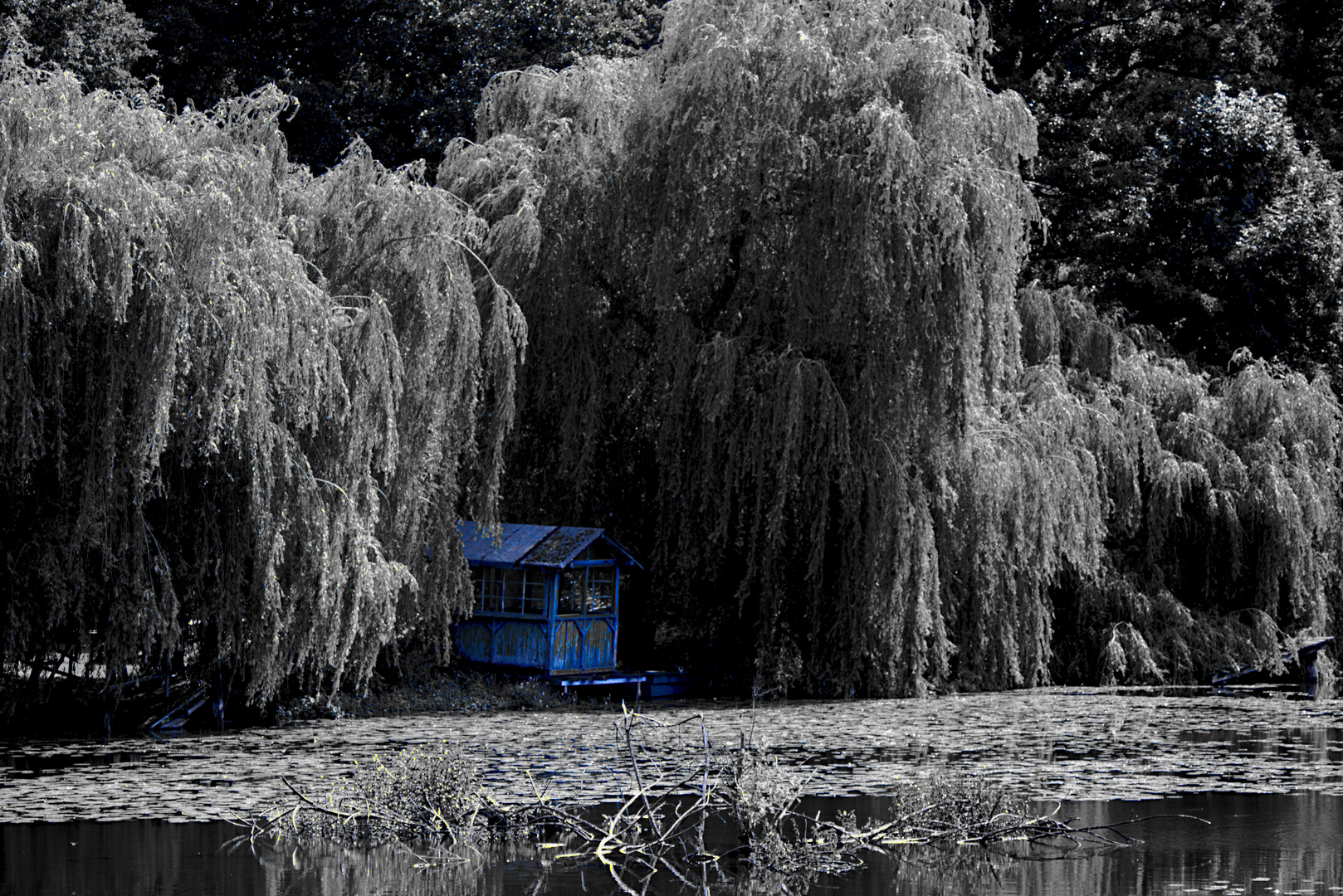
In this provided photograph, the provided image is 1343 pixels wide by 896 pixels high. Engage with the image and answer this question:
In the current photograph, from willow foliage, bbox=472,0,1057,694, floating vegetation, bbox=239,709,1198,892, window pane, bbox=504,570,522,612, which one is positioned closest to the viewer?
floating vegetation, bbox=239,709,1198,892

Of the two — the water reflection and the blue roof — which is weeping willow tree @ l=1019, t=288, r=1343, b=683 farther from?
the water reflection

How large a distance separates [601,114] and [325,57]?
13.4 meters

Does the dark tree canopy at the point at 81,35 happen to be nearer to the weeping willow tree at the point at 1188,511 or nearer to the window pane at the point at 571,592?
the window pane at the point at 571,592

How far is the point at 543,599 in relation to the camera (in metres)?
20.8

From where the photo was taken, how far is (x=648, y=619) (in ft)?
73.5

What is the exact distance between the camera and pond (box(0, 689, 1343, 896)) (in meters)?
10.3

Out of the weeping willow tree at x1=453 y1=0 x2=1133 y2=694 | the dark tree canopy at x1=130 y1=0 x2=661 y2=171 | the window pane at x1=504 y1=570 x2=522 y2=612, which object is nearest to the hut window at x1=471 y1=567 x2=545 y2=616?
the window pane at x1=504 y1=570 x2=522 y2=612

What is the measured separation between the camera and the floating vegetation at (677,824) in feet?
35.9

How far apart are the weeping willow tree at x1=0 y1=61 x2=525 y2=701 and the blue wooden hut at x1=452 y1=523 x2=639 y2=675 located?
6.36 feet

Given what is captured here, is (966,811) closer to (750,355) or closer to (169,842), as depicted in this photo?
(169,842)

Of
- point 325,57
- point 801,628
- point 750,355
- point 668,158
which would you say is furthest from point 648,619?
point 325,57

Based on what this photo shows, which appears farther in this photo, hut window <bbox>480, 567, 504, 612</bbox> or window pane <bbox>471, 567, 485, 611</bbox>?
window pane <bbox>471, 567, 485, 611</bbox>

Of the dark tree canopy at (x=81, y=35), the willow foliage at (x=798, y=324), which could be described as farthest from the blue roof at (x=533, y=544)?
the dark tree canopy at (x=81, y=35)

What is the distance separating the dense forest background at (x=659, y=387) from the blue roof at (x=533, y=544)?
2.30 ft
